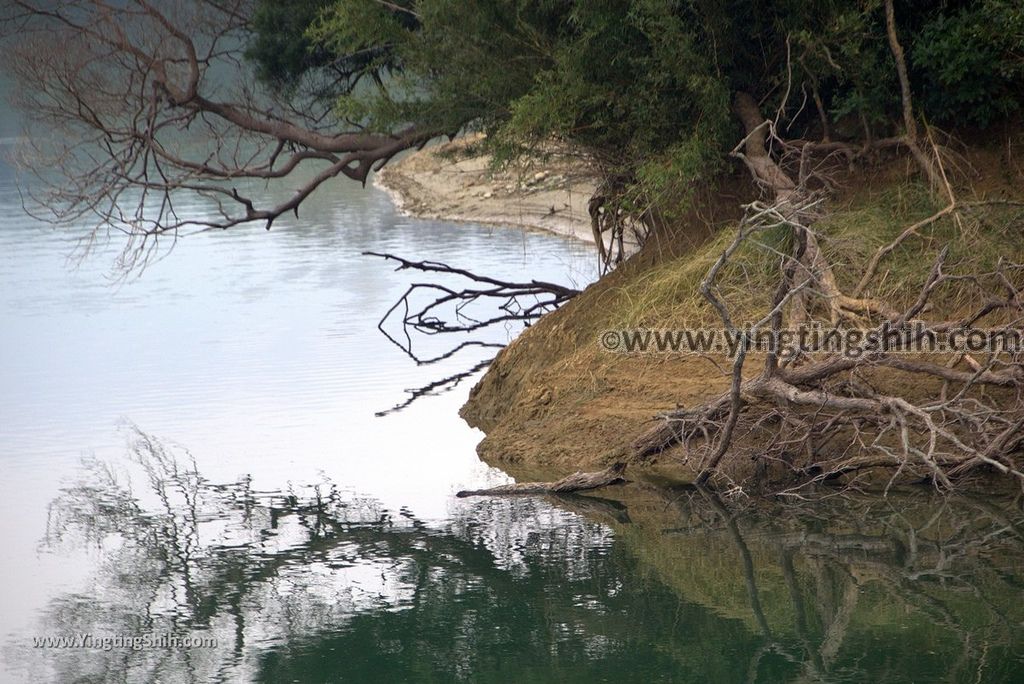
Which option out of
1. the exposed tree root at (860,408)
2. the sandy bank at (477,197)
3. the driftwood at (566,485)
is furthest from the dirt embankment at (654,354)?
the sandy bank at (477,197)

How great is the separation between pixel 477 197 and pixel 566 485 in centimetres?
2097

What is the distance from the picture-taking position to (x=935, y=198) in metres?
10.8

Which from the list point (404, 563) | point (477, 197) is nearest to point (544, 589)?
point (404, 563)

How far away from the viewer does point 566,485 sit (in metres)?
8.89

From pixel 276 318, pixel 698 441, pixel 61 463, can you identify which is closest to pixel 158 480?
pixel 61 463

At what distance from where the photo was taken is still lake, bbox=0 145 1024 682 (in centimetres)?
652

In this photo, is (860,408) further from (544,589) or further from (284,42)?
(284,42)

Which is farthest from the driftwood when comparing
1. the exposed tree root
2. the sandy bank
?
the sandy bank

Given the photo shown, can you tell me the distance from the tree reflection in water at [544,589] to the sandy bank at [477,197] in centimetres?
965

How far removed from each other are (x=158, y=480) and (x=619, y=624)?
4205 mm

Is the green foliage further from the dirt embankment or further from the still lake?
the still lake

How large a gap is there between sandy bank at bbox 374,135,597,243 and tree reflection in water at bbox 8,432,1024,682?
380 inches

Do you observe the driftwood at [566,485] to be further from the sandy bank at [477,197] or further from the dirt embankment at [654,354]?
the sandy bank at [477,197]

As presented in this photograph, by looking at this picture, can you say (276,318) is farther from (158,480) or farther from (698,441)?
(698,441)
